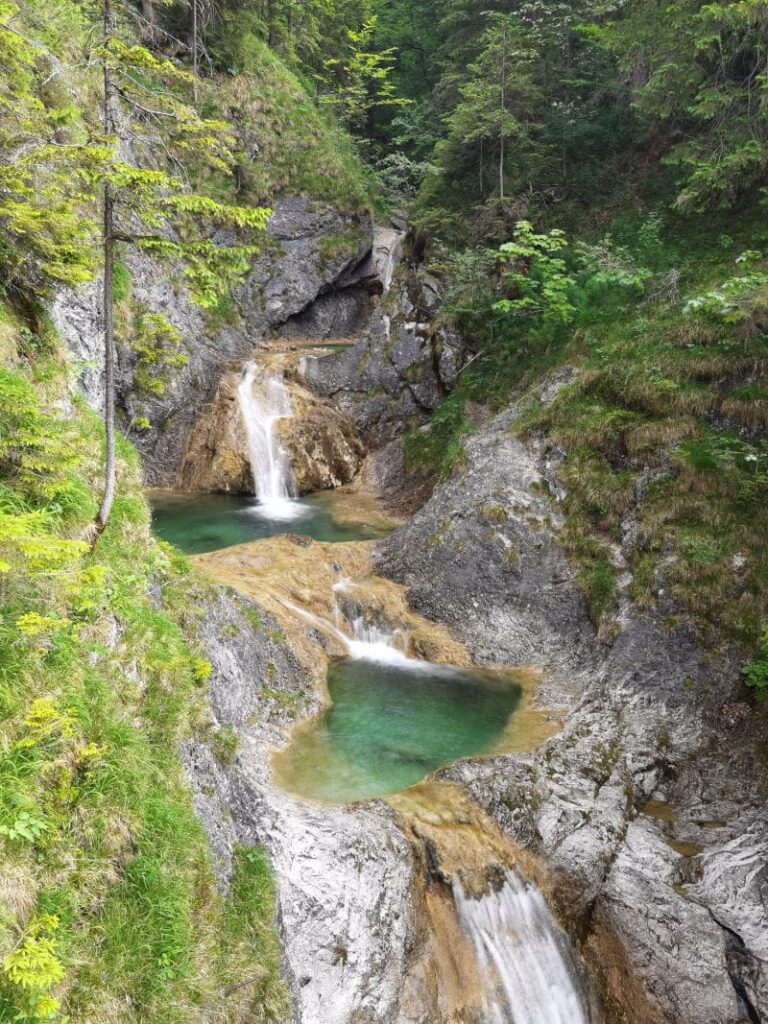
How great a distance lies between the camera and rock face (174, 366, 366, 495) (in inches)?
825

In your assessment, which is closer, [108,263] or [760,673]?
[108,263]

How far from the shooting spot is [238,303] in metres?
26.1

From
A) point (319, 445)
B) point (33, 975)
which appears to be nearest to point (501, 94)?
point (319, 445)

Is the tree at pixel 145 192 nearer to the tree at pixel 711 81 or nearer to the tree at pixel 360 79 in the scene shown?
the tree at pixel 711 81

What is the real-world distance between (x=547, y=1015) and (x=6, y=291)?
36.2 feet

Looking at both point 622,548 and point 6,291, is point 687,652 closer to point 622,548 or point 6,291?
point 622,548

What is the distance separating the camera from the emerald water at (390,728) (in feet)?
30.1

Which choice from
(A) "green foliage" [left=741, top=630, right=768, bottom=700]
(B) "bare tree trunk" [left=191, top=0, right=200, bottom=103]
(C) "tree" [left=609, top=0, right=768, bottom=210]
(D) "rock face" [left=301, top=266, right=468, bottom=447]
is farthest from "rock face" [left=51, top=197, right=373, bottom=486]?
(A) "green foliage" [left=741, top=630, right=768, bottom=700]

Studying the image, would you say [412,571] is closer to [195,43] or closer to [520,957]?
[520,957]

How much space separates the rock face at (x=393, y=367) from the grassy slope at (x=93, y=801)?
50.7 ft

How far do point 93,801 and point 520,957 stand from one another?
5.63m

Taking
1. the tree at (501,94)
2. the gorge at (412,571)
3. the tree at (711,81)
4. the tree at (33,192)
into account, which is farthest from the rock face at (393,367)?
the tree at (33,192)

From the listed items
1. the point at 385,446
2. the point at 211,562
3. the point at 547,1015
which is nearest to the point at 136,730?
the point at 547,1015

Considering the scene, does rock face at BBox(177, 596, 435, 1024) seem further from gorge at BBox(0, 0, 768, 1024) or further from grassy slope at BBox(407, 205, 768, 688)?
grassy slope at BBox(407, 205, 768, 688)
